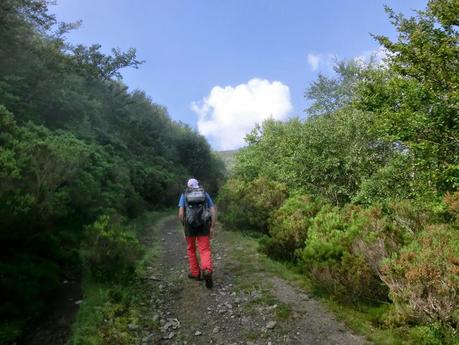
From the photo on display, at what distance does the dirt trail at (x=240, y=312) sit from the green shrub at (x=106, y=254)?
2.90 ft

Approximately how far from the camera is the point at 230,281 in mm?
7816

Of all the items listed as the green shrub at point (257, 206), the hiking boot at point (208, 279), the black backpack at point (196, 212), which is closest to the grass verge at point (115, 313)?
the hiking boot at point (208, 279)

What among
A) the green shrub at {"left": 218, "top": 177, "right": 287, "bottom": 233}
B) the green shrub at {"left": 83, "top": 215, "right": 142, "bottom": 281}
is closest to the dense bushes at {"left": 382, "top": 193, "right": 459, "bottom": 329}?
the green shrub at {"left": 83, "top": 215, "right": 142, "bottom": 281}

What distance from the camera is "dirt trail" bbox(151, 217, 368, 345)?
548 cm

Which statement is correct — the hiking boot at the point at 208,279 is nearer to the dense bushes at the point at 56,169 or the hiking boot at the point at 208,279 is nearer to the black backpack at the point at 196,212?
the black backpack at the point at 196,212

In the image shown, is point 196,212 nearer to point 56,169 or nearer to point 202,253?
point 202,253

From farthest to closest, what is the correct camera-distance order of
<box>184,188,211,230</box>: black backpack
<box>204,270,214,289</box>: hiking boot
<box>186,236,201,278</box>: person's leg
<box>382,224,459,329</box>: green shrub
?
<box>186,236,201,278</box>: person's leg < <box>184,188,211,230</box>: black backpack < <box>204,270,214,289</box>: hiking boot < <box>382,224,459,329</box>: green shrub

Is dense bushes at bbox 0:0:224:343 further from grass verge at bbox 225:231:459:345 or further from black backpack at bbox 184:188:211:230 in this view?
grass verge at bbox 225:231:459:345

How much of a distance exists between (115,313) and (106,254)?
1.43m

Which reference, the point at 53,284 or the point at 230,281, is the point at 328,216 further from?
the point at 53,284

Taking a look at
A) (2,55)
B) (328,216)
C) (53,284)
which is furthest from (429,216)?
(2,55)

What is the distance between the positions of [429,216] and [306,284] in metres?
3.06

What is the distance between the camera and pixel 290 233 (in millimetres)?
9055

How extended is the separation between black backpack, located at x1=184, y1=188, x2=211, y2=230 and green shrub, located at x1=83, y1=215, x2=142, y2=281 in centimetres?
141
